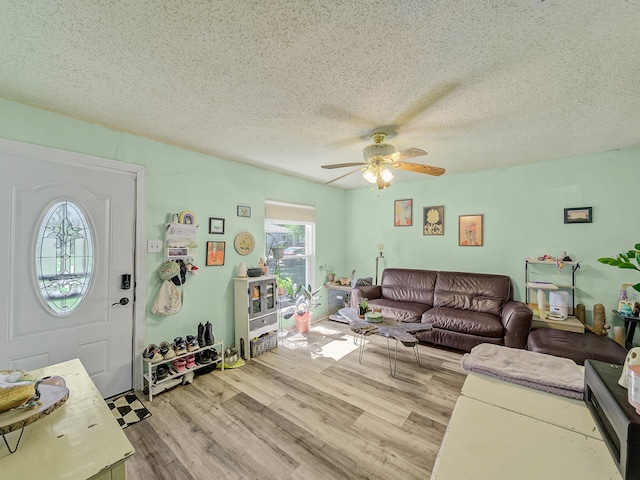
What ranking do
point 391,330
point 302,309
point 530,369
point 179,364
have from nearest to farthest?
point 530,369 → point 179,364 → point 391,330 → point 302,309

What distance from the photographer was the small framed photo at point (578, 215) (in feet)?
10.4

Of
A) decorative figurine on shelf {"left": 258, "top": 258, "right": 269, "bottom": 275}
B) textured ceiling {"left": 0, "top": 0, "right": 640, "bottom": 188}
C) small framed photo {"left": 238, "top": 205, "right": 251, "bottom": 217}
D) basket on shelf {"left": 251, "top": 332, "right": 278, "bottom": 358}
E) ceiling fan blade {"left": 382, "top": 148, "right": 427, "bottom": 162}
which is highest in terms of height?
textured ceiling {"left": 0, "top": 0, "right": 640, "bottom": 188}

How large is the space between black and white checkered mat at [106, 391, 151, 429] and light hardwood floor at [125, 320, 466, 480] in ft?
0.29

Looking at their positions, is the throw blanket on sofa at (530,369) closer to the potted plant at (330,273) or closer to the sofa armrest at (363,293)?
the sofa armrest at (363,293)

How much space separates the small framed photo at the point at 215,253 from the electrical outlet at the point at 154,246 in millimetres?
526

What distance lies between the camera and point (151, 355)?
2.46 metres

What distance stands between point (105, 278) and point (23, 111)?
1427mm

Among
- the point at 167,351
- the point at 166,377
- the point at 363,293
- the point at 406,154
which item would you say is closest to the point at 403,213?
the point at 363,293

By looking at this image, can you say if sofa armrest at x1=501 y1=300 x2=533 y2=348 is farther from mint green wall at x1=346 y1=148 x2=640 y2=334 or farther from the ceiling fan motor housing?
the ceiling fan motor housing

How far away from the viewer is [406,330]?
2.80 meters

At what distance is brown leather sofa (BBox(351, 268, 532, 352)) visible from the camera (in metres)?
3.06

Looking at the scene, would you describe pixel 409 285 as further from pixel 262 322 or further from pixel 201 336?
pixel 201 336

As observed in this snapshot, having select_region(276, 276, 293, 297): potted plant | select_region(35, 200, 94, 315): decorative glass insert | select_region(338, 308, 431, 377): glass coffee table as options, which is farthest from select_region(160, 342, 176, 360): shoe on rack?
select_region(338, 308, 431, 377): glass coffee table

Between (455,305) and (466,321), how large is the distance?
1.80 feet
